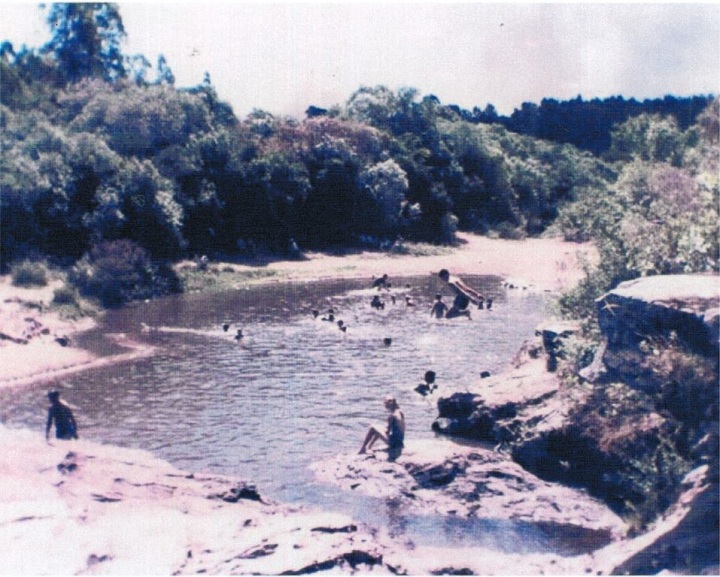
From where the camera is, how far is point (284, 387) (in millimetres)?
24578

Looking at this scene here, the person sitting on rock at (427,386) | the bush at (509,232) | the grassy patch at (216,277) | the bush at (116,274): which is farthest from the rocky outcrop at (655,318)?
the bush at (509,232)

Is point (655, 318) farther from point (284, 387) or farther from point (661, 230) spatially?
point (284, 387)

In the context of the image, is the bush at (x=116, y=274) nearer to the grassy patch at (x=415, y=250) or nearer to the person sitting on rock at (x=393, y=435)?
the person sitting on rock at (x=393, y=435)

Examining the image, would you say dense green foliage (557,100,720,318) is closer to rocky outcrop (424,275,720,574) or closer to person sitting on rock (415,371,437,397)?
rocky outcrop (424,275,720,574)

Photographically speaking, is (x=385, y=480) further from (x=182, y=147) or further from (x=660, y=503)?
(x=182, y=147)

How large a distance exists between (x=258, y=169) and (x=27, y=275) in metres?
21.8

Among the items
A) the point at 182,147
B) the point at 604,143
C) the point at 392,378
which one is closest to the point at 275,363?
the point at 392,378

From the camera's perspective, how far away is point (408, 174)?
227 ft

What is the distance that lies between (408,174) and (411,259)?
1274 cm

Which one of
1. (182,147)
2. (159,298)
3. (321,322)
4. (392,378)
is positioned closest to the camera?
(392,378)

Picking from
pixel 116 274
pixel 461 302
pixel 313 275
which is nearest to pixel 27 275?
pixel 116 274

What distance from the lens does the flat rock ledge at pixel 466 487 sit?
15234mm

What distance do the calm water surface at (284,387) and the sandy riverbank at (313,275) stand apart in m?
1.35

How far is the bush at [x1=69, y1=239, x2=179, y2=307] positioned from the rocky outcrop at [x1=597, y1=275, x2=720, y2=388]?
2930cm
